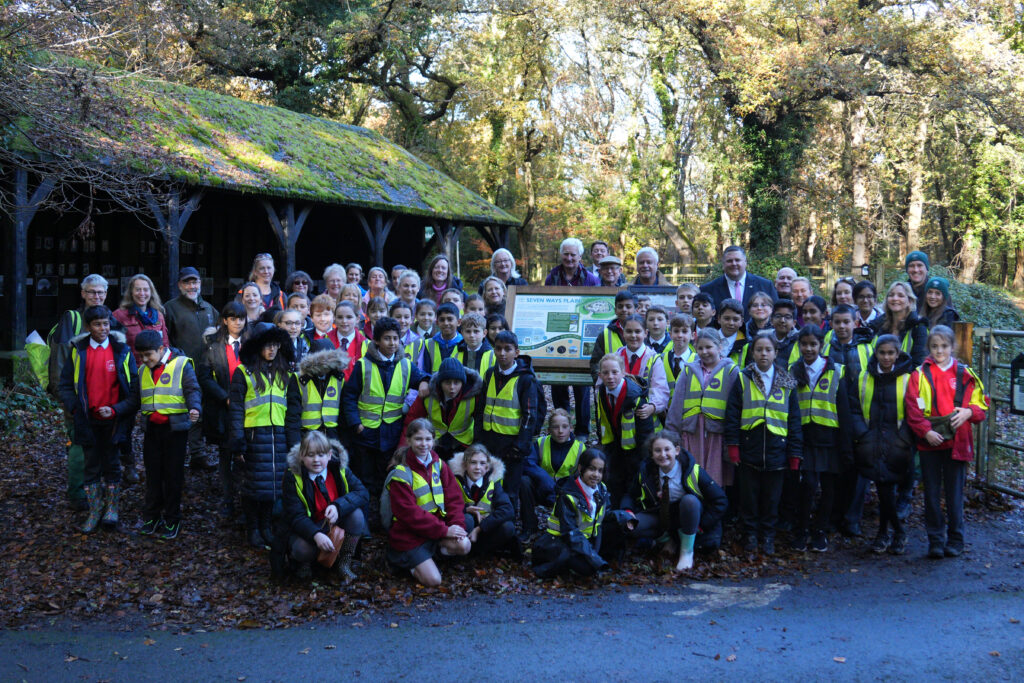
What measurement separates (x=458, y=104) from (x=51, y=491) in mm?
26807

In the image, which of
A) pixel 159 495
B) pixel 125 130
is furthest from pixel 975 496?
pixel 125 130

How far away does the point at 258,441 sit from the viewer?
21.4 feet

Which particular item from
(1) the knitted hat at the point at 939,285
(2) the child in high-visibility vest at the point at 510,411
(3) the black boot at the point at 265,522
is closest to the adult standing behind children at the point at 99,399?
(3) the black boot at the point at 265,522

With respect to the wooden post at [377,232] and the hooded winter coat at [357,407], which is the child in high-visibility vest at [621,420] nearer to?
the hooded winter coat at [357,407]

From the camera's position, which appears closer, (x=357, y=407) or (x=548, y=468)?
(x=357, y=407)

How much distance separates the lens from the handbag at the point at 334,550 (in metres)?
6.07

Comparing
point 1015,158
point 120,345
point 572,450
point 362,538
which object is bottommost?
point 362,538

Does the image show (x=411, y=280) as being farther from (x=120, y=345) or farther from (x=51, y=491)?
(x=51, y=491)

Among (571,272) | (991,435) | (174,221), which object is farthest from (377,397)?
(174,221)

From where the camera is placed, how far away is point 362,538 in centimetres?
702

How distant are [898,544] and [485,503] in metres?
3.42

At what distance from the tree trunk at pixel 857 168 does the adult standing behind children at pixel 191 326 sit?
2340cm

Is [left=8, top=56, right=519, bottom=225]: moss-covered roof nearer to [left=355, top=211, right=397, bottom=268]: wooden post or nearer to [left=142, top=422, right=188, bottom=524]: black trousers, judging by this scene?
[left=355, top=211, right=397, bottom=268]: wooden post

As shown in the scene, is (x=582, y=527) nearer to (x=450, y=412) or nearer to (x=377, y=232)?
(x=450, y=412)
